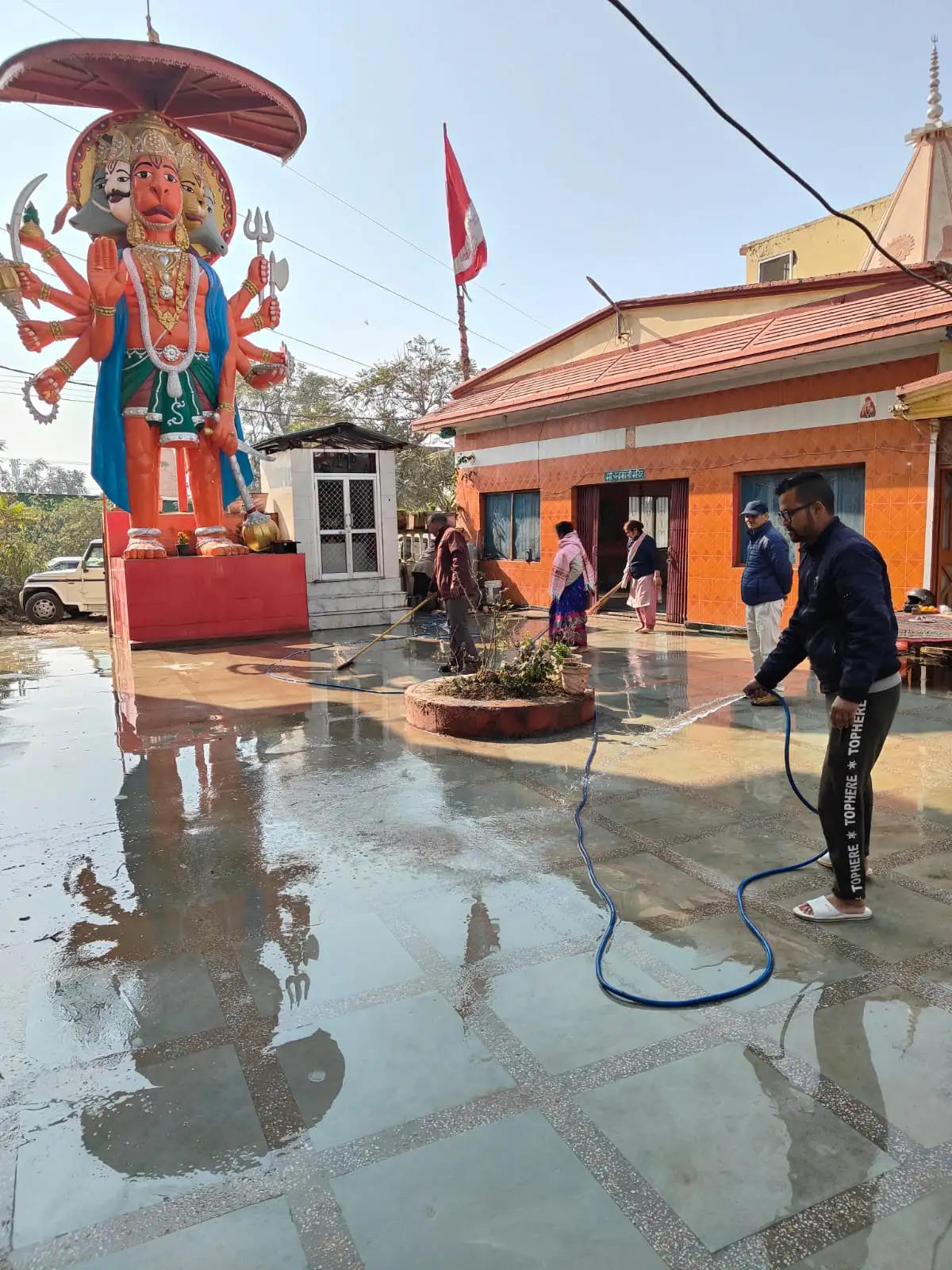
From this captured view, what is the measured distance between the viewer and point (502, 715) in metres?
6.44

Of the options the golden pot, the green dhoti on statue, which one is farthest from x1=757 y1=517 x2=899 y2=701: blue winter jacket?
the green dhoti on statue

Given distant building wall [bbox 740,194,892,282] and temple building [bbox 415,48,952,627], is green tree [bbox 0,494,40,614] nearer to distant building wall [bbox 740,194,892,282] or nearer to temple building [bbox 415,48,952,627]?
temple building [bbox 415,48,952,627]

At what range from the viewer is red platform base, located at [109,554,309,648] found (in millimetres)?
11766

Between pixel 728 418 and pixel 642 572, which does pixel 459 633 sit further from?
pixel 728 418

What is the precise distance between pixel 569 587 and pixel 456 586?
1.31m

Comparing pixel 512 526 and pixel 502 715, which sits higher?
pixel 512 526

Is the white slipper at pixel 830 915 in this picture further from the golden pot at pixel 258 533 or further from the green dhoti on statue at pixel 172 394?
Answer: the green dhoti on statue at pixel 172 394

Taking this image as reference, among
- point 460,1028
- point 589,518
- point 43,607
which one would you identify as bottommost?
point 460,1028

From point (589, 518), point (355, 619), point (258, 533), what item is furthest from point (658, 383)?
point (258, 533)

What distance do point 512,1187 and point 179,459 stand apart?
13.1 meters

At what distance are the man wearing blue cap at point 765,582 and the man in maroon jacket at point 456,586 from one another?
2639mm

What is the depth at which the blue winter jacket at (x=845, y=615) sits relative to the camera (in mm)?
3328

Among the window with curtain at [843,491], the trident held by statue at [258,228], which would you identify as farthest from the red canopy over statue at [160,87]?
the window with curtain at [843,491]

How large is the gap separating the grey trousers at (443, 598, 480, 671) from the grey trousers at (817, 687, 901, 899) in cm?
532
